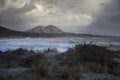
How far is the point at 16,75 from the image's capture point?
32.1ft

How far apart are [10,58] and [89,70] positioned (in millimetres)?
6806

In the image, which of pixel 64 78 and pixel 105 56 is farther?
pixel 105 56

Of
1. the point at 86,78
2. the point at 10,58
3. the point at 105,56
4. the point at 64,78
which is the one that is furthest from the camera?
the point at 10,58

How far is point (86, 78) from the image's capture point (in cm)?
1067

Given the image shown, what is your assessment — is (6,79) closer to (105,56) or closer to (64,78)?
(64,78)

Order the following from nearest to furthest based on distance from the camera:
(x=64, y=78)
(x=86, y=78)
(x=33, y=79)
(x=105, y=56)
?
(x=33, y=79)
(x=64, y=78)
(x=86, y=78)
(x=105, y=56)

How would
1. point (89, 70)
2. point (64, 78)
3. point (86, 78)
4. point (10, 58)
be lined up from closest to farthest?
point (64, 78), point (86, 78), point (89, 70), point (10, 58)

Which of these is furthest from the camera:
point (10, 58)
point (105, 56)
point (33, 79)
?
point (10, 58)

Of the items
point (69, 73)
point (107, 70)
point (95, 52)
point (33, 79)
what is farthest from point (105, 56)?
point (33, 79)

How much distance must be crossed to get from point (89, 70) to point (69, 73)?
2693mm

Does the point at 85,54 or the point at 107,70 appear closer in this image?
the point at 107,70

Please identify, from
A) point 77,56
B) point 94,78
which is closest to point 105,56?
point 77,56

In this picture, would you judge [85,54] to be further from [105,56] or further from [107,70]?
[107,70]

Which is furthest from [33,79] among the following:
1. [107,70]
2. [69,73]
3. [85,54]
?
[85,54]
